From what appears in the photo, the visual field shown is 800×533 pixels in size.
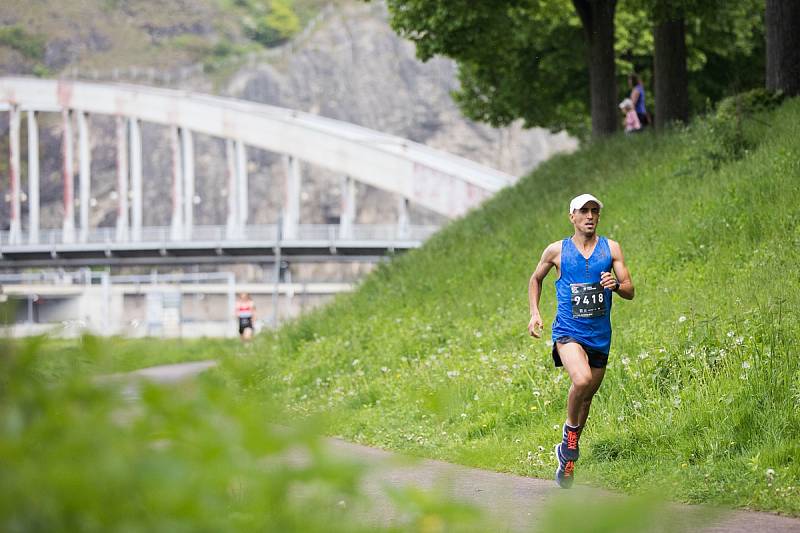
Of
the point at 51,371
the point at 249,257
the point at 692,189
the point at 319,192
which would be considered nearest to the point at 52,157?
the point at 319,192

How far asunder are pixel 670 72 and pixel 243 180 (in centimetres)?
5254

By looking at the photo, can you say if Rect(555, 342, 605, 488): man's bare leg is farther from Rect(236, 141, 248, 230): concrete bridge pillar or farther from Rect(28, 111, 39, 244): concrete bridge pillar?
Rect(28, 111, 39, 244): concrete bridge pillar

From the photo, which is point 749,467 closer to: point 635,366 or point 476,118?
point 635,366

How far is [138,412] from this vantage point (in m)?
1.81

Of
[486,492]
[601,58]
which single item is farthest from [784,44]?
[486,492]

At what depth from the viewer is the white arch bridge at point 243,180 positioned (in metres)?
59.7

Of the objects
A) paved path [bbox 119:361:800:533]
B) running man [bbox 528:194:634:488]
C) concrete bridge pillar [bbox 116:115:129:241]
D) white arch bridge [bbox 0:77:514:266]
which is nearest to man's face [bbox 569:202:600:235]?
running man [bbox 528:194:634:488]

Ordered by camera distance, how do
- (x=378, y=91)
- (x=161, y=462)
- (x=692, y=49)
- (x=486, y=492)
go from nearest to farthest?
(x=161, y=462), (x=486, y=492), (x=692, y=49), (x=378, y=91)

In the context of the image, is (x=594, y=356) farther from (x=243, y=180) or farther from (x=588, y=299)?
(x=243, y=180)

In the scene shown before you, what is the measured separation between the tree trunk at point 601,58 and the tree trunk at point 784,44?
383 centimetres

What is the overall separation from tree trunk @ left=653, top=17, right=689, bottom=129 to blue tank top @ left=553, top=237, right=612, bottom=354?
11.5 m

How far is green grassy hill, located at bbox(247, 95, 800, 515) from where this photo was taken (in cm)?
671

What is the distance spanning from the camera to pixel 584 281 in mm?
6637

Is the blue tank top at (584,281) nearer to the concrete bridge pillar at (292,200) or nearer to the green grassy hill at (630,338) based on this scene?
the green grassy hill at (630,338)
